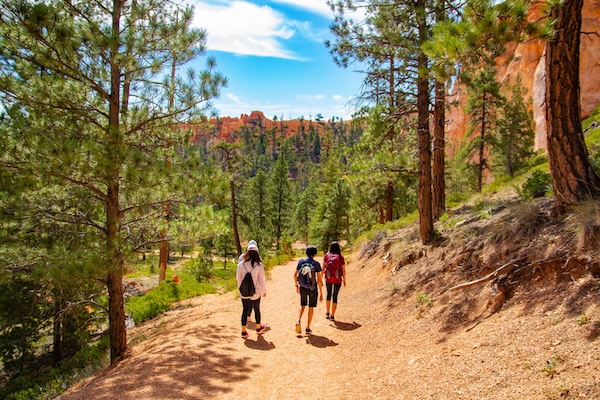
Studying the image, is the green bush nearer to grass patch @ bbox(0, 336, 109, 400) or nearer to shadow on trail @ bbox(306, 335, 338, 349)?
shadow on trail @ bbox(306, 335, 338, 349)

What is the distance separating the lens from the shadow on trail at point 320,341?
5.96 meters

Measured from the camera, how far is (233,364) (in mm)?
5305

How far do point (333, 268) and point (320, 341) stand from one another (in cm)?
131

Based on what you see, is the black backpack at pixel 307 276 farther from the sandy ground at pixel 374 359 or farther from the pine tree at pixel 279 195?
the pine tree at pixel 279 195

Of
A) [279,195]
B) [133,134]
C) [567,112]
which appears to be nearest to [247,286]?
[133,134]

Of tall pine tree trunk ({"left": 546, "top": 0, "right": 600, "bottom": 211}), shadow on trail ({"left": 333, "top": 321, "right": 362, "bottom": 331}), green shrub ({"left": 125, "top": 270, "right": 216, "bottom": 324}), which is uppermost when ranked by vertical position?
tall pine tree trunk ({"left": 546, "top": 0, "right": 600, "bottom": 211})

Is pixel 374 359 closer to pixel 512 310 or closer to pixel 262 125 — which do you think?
pixel 512 310

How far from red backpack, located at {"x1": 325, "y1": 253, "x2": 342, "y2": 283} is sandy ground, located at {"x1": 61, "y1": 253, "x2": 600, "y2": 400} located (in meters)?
0.89

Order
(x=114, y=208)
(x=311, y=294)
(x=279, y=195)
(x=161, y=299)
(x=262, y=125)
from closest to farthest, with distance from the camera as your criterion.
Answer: (x=311, y=294)
(x=114, y=208)
(x=161, y=299)
(x=279, y=195)
(x=262, y=125)

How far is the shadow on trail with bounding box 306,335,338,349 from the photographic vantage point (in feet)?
19.5

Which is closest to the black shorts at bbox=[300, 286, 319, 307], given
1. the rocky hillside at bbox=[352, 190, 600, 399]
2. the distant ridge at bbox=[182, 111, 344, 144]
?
the rocky hillside at bbox=[352, 190, 600, 399]

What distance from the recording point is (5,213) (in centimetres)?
583

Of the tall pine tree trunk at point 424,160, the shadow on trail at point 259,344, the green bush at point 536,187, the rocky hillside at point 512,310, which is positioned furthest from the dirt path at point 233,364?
the green bush at point 536,187

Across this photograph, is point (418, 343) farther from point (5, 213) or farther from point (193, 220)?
point (5, 213)
